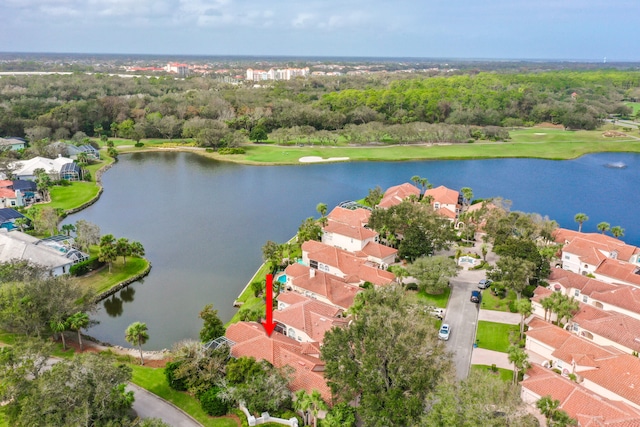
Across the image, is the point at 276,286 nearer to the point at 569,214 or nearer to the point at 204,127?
the point at 569,214

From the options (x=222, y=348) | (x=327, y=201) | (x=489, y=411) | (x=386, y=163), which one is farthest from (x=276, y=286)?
(x=386, y=163)

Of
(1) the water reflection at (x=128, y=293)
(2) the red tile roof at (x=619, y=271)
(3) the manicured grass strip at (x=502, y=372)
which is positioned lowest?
(1) the water reflection at (x=128, y=293)

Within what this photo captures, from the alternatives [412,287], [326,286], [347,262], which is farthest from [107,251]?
[412,287]

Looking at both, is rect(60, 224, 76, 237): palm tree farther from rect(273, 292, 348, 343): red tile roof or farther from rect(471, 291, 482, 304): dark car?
rect(471, 291, 482, 304): dark car

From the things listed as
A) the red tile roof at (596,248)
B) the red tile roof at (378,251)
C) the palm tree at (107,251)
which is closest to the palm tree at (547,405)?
the red tile roof at (378,251)

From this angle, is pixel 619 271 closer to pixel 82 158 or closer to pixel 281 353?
pixel 281 353

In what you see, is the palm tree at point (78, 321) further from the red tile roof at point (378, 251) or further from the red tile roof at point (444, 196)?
the red tile roof at point (444, 196)
